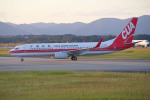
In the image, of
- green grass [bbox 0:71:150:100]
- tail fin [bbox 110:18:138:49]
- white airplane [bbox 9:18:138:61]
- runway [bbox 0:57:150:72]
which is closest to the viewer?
green grass [bbox 0:71:150:100]

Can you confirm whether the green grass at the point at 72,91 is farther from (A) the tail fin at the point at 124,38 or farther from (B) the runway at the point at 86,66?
(A) the tail fin at the point at 124,38

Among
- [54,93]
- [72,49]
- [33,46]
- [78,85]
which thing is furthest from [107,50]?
[54,93]

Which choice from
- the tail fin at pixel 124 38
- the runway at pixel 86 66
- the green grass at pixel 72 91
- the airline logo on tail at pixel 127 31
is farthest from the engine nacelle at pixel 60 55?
the green grass at pixel 72 91

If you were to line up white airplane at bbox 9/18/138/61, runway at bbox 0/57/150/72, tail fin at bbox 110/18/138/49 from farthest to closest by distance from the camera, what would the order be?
tail fin at bbox 110/18/138/49
white airplane at bbox 9/18/138/61
runway at bbox 0/57/150/72

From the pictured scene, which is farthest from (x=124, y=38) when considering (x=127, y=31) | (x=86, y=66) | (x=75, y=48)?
(x=86, y=66)

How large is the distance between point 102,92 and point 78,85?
2.65m

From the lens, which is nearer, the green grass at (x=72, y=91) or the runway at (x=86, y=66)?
the green grass at (x=72, y=91)

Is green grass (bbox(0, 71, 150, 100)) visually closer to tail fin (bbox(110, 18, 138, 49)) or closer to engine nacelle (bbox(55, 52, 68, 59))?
engine nacelle (bbox(55, 52, 68, 59))

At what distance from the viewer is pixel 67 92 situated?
13.2 metres

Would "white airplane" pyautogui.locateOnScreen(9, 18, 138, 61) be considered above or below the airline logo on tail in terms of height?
below

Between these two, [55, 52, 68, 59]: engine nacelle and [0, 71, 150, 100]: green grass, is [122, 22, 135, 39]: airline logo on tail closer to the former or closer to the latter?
[55, 52, 68, 59]: engine nacelle

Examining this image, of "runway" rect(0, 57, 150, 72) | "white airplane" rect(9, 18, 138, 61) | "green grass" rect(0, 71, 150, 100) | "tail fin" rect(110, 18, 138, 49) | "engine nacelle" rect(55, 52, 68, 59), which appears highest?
"tail fin" rect(110, 18, 138, 49)

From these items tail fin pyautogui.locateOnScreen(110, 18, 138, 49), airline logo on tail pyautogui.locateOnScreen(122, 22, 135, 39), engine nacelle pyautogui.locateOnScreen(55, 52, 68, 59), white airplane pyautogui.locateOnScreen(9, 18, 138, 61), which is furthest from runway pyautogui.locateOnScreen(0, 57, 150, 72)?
airline logo on tail pyautogui.locateOnScreen(122, 22, 135, 39)

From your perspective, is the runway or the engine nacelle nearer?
the runway
